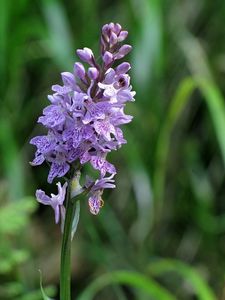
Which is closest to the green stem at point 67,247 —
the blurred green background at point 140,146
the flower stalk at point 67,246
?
the flower stalk at point 67,246

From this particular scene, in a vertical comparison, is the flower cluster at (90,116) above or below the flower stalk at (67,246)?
above

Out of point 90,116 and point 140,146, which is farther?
point 140,146

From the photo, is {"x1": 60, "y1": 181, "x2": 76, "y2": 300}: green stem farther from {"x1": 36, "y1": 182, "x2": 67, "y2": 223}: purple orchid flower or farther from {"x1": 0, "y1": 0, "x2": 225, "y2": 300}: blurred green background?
{"x1": 0, "y1": 0, "x2": 225, "y2": 300}: blurred green background

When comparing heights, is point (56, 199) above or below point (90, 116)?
below

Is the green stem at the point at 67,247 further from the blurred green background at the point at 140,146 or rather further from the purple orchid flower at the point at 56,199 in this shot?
the blurred green background at the point at 140,146

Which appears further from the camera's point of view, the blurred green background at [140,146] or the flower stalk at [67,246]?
the blurred green background at [140,146]

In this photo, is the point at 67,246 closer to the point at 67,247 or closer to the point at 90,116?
the point at 67,247

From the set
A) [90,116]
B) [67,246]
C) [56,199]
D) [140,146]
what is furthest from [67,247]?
[140,146]
